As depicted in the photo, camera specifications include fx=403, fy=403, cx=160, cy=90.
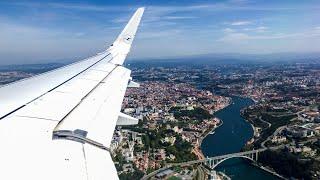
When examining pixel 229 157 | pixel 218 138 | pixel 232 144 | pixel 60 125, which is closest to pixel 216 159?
pixel 229 157

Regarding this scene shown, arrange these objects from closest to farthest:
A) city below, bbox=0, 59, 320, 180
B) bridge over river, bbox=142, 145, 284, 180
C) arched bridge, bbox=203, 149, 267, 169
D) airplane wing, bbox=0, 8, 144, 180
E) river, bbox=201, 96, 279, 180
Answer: airplane wing, bbox=0, 8, 144, 180
bridge over river, bbox=142, 145, 284, 180
city below, bbox=0, 59, 320, 180
arched bridge, bbox=203, 149, 267, 169
river, bbox=201, 96, 279, 180

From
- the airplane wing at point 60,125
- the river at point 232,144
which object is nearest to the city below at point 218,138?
the river at point 232,144

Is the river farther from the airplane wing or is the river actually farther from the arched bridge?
the airplane wing

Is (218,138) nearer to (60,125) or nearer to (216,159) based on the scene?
(216,159)

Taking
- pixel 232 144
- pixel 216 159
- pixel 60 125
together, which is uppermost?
pixel 60 125

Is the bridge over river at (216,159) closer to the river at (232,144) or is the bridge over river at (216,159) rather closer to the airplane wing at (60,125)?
the river at (232,144)

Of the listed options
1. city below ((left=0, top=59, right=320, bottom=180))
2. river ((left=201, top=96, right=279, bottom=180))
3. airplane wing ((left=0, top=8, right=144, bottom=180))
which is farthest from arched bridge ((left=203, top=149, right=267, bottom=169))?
airplane wing ((left=0, top=8, right=144, bottom=180))

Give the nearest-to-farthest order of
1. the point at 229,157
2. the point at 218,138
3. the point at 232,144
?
the point at 229,157, the point at 232,144, the point at 218,138
